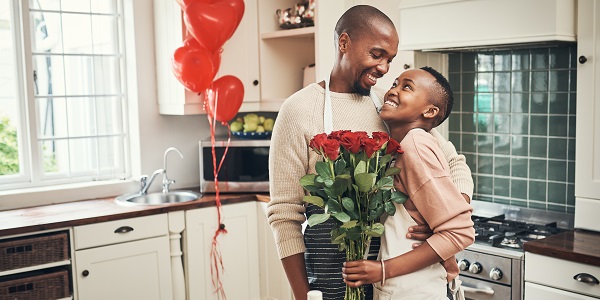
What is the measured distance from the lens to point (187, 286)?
3557mm

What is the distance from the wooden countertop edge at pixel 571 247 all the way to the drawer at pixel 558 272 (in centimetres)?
2

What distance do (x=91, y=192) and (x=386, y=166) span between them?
2573mm

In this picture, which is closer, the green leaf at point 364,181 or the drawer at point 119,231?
the green leaf at point 364,181

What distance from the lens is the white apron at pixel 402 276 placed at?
1583mm

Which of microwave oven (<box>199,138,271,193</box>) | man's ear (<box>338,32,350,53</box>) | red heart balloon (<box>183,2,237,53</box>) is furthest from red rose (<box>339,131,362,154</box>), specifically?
microwave oven (<box>199,138,271,193</box>)

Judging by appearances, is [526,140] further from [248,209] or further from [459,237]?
[459,237]

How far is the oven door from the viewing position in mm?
2713

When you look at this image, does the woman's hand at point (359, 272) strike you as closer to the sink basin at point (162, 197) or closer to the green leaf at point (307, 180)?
the green leaf at point (307, 180)

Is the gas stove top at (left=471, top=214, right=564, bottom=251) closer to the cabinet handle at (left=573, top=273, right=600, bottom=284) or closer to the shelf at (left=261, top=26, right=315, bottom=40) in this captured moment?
the cabinet handle at (left=573, top=273, right=600, bottom=284)

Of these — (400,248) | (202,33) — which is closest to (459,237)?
(400,248)

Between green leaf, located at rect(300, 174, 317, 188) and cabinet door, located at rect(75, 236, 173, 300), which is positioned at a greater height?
green leaf, located at rect(300, 174, 317, 188)

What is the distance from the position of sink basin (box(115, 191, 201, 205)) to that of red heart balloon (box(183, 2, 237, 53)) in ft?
2.93

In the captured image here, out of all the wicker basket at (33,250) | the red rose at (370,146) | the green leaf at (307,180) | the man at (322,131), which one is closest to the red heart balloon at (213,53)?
the wicker basket at (33,250)

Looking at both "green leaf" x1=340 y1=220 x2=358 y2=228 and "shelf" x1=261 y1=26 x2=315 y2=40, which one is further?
"shelf" x1=261 y1=26 x2=315 y2=40
